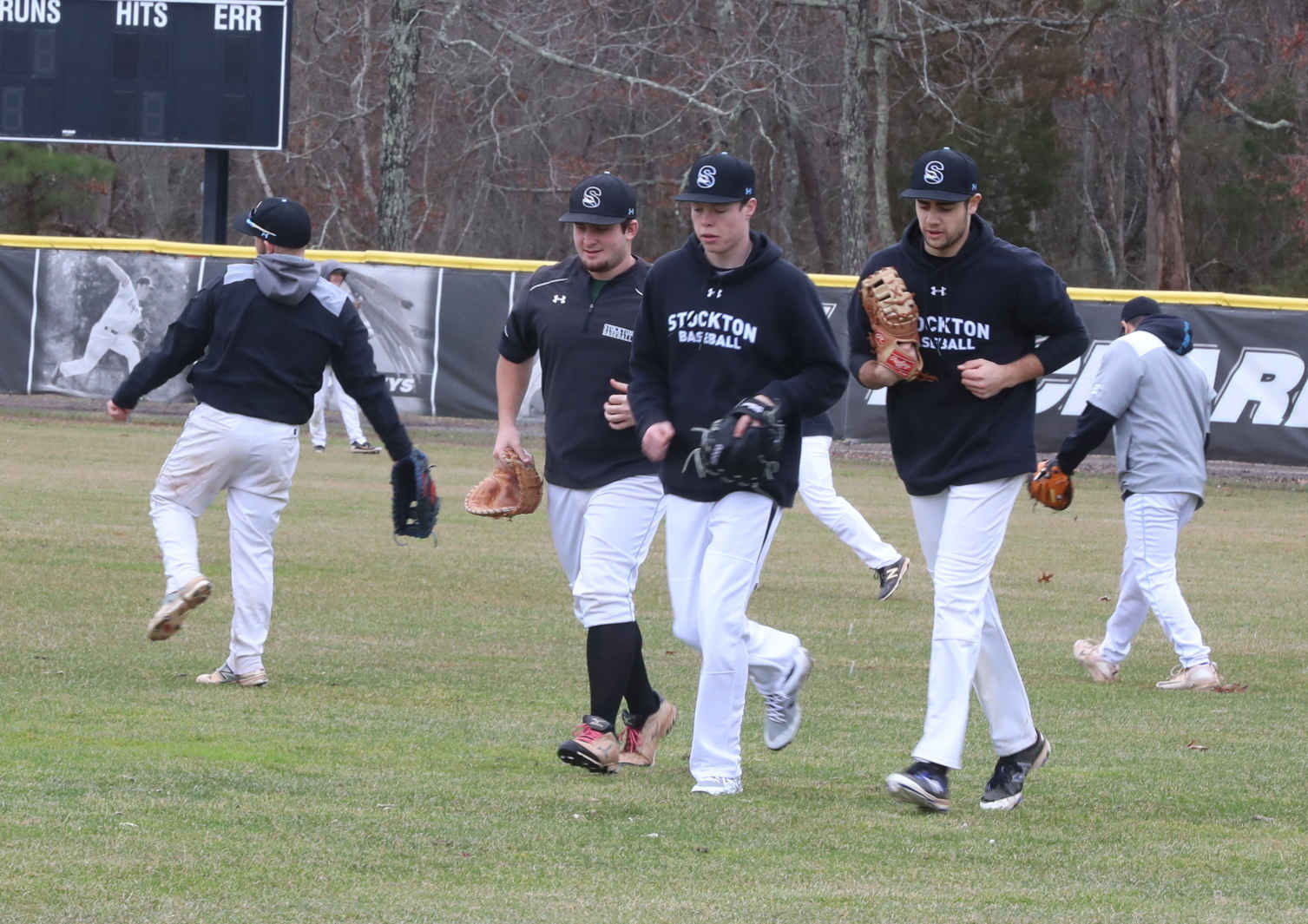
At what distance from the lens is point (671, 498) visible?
618cm

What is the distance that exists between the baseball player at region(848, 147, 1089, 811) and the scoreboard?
782 inches

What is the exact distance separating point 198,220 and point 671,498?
→ 47.7 m

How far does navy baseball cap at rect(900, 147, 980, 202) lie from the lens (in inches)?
231

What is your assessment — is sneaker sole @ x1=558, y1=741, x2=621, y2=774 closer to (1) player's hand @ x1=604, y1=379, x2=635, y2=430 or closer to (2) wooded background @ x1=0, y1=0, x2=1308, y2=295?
(1) player's hand @ x1=604, y1=379, x2=635, y2=430

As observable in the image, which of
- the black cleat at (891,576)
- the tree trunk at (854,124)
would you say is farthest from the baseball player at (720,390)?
the tree trunk at (854,124)

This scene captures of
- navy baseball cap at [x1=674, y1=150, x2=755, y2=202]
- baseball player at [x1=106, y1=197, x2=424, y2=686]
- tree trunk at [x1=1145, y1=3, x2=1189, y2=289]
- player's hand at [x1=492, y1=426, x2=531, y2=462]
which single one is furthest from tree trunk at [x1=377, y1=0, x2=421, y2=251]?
navy baseball cap at [x1=674, y1=150, x2=755, y2=202]

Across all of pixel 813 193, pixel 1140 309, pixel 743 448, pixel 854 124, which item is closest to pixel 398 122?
pixel 854 124

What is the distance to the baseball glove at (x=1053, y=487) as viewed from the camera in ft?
26.0

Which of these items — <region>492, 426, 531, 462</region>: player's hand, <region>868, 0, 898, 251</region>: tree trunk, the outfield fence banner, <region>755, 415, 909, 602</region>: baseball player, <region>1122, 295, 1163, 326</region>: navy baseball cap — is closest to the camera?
<region>492, 426, 531, 462</region>: player's hand

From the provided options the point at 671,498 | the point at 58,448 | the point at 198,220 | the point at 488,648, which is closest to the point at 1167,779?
the point at 671,498

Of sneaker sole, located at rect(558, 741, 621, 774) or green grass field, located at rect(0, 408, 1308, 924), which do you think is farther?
sneaker sole, located at rect(558, 741, 621, 774)

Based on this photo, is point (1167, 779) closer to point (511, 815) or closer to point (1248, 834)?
point (1248, 834)

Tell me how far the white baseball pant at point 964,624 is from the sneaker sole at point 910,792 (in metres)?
0.11

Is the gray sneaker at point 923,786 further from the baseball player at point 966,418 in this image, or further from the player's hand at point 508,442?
the player's hand at point 508,442
